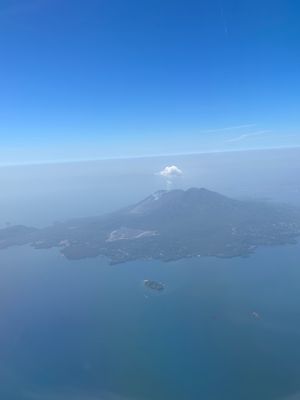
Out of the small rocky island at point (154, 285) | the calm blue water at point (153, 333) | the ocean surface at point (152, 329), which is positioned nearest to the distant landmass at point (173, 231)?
the ocean surface at point (152, 329)

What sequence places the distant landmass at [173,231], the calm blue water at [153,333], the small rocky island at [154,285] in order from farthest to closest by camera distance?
1. the distant landmass at [173,231]
2. the small rocky island at [154,285]
3. the calm blue water at [153,333]

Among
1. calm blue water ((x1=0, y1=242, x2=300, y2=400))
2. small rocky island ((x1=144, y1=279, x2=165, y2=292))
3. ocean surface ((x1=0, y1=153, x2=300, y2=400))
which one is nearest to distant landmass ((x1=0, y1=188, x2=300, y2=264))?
ocean surface ((x1=0, y1=153, x2=300, y2=400))

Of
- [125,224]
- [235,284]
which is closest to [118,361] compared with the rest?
[235,284]

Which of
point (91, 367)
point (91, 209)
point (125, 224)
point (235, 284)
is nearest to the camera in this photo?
point (91, 367)

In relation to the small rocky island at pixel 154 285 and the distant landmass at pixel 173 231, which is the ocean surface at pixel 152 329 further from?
the distant landmass at pixel 173 231

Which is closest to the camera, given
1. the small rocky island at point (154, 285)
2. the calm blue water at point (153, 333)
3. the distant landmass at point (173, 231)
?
A: the calm blue water at point (153, 333)

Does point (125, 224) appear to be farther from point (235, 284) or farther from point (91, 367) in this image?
point (91, 367)

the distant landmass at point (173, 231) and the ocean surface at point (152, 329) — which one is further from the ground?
the distant landmass at point (173, 231)
